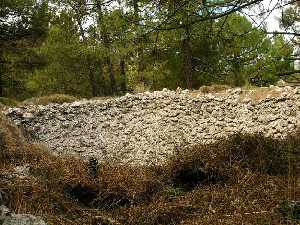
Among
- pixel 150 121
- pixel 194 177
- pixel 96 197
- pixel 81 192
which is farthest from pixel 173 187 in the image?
pixel 150 121

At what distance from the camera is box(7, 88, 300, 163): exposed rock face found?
1270 cm

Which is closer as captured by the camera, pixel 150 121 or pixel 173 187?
pixel 173 187

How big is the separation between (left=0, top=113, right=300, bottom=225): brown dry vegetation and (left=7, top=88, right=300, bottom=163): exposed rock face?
4.29 meters

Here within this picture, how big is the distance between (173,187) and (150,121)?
7837mm

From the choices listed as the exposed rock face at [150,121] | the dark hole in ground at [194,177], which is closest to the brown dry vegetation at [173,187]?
the dark hole in ground at [194,177]

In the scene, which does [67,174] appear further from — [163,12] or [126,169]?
[163,12]

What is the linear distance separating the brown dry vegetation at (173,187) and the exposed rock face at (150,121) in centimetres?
429

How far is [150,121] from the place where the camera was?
14.4m

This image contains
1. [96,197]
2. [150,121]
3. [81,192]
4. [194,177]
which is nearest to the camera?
[96,197]

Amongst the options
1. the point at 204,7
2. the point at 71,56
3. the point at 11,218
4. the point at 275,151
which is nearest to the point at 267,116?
the point at 275,151

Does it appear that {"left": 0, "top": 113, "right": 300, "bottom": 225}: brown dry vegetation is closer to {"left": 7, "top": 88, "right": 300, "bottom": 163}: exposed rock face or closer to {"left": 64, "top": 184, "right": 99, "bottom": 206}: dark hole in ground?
{"left": 64, "top": 184, "right": 99, "bottom": 206}: dark hole in ground

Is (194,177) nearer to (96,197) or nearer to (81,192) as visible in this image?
(96,197)

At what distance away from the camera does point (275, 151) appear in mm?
7320

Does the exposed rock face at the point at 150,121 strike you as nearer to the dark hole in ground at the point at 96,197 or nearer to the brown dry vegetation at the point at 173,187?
the brown dry vegetation at the point at 173,187
